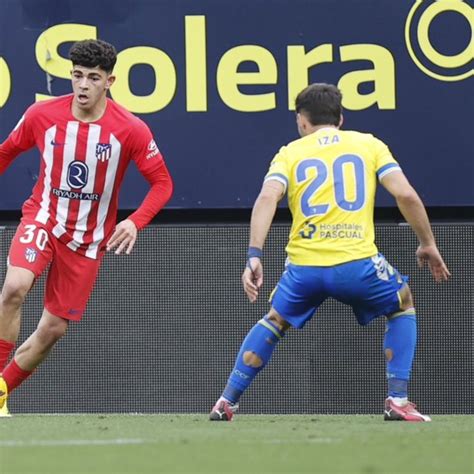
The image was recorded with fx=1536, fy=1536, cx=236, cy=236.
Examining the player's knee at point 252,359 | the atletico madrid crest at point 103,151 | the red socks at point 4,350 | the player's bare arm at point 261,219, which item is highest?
the atletico madrid crest at point 103,151

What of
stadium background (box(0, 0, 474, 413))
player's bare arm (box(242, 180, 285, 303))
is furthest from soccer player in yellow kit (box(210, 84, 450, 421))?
stadium background (box(0, 0, 474, 413))

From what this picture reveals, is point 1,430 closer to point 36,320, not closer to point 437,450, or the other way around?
point 437,450

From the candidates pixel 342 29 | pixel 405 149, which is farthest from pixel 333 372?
pixel 342 29

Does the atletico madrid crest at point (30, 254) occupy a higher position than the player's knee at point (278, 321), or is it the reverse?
the atletico madrid crest at point (30, 254)

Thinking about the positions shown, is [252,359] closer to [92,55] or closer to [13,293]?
[13,293]

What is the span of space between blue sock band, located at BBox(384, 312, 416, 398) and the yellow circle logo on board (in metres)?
2.81

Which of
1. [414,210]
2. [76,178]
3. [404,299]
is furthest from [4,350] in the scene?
[414,210]

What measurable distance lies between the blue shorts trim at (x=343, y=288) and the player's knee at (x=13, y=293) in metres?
1.29

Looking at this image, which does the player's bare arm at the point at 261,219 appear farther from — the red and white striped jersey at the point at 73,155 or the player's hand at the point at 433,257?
the red and white striped jersey at the point at 73,155

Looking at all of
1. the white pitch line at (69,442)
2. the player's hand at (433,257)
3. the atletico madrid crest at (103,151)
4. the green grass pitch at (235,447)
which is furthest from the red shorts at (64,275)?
the white pitch line at (69,442)

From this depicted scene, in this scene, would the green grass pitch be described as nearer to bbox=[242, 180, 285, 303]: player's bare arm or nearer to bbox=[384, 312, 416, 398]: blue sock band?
bbox=[384, 312, 416, 398]: blue sock band

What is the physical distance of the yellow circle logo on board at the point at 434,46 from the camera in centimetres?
988

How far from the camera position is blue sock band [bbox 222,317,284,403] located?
7.51 m

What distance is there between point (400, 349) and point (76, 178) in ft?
6.47
